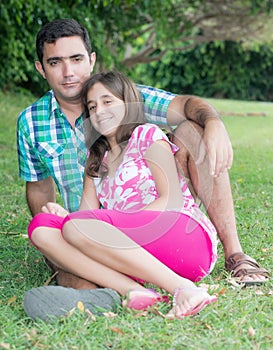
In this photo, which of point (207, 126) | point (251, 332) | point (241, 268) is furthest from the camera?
point (241, 268)

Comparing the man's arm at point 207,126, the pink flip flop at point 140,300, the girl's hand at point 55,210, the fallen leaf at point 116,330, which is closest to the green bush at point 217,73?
the man's arm at point 207,126

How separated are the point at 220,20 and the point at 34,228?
12.6m

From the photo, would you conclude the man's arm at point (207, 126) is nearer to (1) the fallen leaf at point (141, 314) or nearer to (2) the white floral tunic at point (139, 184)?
(2) the white floral tunic at point (139, 184)

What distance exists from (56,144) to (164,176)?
799 mm

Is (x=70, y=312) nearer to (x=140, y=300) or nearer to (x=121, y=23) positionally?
(x=140, y=300)

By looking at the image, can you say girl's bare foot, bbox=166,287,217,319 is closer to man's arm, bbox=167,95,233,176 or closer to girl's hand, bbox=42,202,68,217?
man's arm, bbox=167,95,233,176

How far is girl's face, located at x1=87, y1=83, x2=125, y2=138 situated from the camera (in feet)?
9.97

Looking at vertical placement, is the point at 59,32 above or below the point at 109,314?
above

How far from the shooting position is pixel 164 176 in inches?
111

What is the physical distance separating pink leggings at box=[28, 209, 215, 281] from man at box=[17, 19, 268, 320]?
11.9 inches

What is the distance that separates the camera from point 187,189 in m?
2.96

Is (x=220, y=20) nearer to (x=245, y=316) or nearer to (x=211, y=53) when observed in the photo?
(x=211, y=53)

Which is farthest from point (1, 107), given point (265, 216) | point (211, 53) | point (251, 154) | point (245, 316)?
point (211, 53)

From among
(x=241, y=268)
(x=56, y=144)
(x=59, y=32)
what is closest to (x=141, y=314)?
(x=241, y=268)
